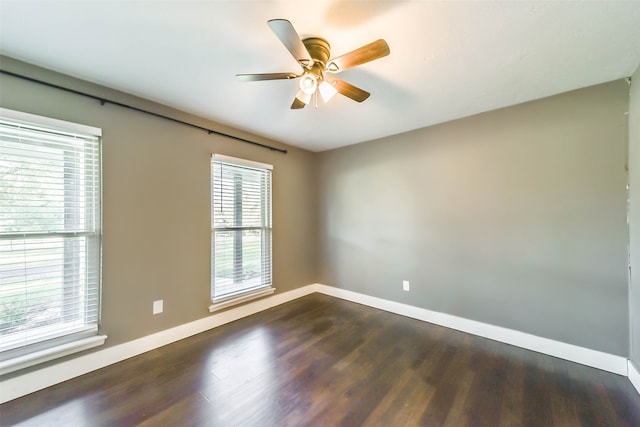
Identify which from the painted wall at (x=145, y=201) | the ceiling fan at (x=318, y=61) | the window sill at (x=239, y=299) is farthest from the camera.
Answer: the window sill at (x=239, y=299)

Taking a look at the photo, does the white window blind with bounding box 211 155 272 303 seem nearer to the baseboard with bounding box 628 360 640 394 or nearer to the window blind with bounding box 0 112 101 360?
the window blind with bounding box 0 112 101 360

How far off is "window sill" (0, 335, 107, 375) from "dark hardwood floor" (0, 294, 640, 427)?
0.22m

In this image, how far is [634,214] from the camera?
6.30 ft

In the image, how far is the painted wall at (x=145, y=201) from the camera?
6.62 feet

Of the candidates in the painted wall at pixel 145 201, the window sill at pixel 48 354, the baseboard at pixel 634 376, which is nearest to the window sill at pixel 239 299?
the painted wall at pixel 145 201

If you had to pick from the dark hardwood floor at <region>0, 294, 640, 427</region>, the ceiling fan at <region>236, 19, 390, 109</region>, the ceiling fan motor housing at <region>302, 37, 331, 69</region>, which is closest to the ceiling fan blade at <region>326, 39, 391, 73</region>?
the ceiling fan at <region>236, 19, 390, 109</region>

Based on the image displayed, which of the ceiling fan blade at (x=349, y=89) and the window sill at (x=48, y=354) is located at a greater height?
the ceiling fan blade at (x=349, y=89)

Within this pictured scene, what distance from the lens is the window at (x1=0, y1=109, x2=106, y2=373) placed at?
5.71 feet

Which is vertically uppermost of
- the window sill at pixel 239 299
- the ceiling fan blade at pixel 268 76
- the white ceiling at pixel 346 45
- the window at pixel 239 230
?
the white ceiling at pixel 346 45

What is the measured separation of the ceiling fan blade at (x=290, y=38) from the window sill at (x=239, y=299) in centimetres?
262

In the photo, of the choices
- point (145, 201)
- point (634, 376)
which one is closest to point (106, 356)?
point (145, 201)

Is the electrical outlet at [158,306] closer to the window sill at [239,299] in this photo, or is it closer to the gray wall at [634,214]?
the window sill at [239,299]

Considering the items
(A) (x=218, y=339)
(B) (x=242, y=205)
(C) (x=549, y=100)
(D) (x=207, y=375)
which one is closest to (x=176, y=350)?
(A) (x=218, y=339)

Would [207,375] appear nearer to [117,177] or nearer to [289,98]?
[117,177]
